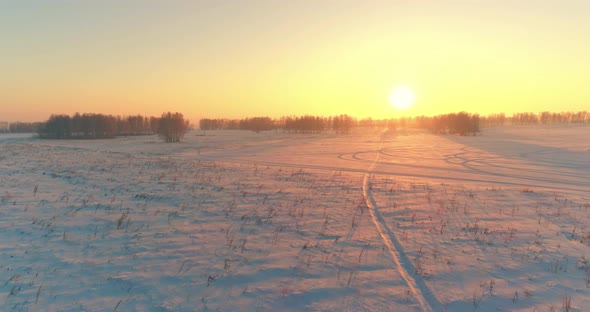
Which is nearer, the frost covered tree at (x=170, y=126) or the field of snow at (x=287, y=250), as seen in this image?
the field of snow at (x=287, y=250)

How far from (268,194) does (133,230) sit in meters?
5.78

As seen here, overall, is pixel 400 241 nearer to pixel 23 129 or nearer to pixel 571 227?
pixel 571 227

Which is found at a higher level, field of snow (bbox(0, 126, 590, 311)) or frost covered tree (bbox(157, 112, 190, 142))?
frost covered tree (bbox(157, 112, 190, 142))

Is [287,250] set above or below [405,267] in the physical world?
above

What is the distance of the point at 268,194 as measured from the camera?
13141mm

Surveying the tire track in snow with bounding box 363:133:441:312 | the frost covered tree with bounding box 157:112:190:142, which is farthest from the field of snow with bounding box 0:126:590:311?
the frost covered tree with bounding box 157:112:190:142

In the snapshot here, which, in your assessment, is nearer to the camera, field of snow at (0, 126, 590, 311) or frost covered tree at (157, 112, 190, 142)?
field of snow at (0, 126, 590, 311)

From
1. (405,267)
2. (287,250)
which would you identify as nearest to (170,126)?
(287,250)

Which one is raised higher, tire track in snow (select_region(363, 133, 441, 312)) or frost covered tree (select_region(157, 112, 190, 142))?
frost covered tree (select_region(157, 112, 190, 142))

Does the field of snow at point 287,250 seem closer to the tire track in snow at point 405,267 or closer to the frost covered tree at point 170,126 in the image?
the tire track in snow at point 405,267

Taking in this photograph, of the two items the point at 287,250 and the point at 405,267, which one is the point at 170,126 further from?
the point at 405,267

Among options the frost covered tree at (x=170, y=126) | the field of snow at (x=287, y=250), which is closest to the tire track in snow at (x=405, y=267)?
the field of snow at (x=287, y=250)

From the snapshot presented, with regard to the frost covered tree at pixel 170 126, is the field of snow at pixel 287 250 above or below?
below

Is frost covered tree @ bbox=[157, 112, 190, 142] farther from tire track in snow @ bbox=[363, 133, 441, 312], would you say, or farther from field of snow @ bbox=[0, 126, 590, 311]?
tire track in snow @ bbox=[363, 133, 441, 312]
